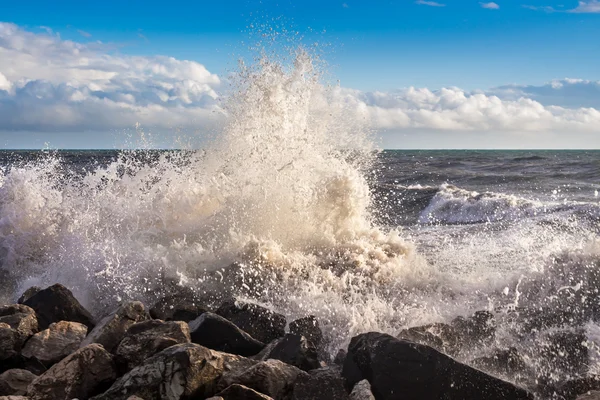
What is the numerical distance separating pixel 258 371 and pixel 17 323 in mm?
2233

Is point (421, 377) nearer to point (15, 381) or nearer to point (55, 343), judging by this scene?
point (15, 381)

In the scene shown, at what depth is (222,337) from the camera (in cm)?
455

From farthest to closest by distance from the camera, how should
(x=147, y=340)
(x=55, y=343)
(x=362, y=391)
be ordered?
(x=55, y=343), (x=147, y=340), (x=362, y=391)

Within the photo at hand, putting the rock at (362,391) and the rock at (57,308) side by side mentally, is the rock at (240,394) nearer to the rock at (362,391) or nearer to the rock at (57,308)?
the rock at (362,391)

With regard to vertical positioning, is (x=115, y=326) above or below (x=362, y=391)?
above

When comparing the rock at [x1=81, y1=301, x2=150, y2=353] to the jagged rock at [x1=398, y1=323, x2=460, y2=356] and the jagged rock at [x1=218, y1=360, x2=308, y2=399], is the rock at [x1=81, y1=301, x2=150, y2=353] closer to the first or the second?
the jagged rock at [x1=218, y1=360, x2=308, y2=399]

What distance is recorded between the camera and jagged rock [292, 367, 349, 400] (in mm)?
3629

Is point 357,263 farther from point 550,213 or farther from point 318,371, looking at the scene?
point 550,213

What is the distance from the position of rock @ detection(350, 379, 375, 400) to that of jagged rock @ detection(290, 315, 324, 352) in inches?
49.5

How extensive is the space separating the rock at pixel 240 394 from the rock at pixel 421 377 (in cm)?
77

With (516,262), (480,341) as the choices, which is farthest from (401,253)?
(480,341)

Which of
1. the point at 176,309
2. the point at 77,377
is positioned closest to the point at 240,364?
the point at 77,377

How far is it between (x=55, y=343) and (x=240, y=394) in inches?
73.2

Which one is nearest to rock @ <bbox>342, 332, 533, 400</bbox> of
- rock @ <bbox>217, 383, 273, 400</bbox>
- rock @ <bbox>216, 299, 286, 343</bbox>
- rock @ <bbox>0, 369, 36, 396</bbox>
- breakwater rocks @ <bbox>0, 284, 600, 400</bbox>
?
breakwater rocks @ <bbox>0, 284, 600, 400</bbox>
